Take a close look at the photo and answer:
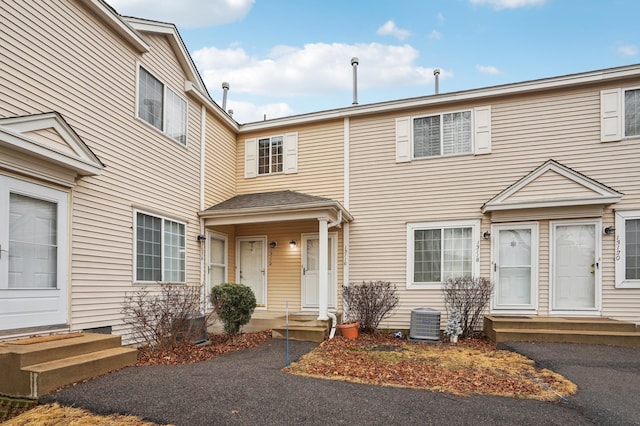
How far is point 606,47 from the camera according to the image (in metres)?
12.1

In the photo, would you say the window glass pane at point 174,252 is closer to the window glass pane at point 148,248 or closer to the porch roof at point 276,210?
the window glass pane at point 148,248

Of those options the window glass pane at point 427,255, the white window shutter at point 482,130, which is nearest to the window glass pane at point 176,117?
the window glass pane at point 427,255

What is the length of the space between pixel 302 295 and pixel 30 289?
6.03 metres

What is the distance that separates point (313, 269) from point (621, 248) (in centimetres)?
680

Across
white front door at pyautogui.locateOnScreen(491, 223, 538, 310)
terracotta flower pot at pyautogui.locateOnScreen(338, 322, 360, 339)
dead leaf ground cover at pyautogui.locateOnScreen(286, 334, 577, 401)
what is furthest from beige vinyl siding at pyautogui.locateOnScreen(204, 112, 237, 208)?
white front door at pyautogui.locateOnScreen(491, 223, 538, 310)

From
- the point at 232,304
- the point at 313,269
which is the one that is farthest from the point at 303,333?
the point at 313,269

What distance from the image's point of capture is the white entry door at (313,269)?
941 centimetres

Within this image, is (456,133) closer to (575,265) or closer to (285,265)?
(575,265)

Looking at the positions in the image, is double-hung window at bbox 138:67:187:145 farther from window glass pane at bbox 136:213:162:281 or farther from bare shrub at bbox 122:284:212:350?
bare shrub at bbox 122:284:212:350

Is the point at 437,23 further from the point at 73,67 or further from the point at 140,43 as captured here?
the point at 73,67

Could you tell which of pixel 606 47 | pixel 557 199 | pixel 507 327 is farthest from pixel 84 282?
pixel 606 47

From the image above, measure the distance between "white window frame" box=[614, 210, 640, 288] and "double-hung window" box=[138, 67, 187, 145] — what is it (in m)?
9.56

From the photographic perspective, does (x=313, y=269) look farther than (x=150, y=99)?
Yes

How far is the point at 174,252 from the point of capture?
8047 mm
